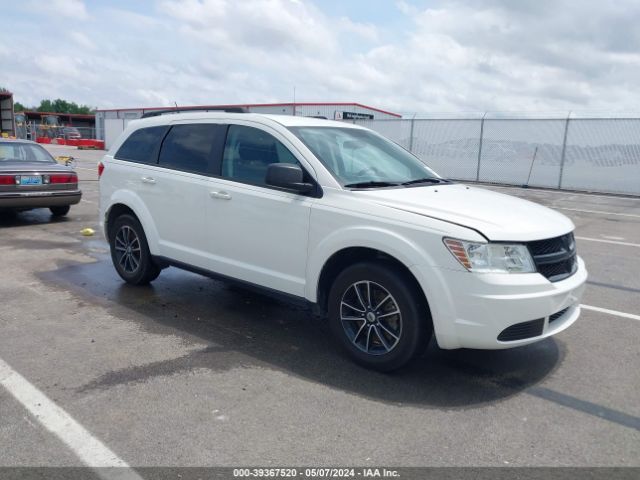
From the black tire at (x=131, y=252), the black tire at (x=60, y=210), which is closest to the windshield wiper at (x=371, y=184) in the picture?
the black tire at (x=131, y=252)

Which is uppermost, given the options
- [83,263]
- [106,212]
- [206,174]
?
[206,174]

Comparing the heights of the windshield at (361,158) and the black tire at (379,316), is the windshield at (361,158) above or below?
above

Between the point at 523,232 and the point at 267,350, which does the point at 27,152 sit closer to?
the point at 267,350

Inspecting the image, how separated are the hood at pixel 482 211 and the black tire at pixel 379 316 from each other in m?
0.49

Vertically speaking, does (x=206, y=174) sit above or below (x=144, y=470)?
above

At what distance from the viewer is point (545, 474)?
2.99 metres

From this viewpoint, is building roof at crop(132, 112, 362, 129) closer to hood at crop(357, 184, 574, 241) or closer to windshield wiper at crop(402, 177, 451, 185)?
windshield wiper at crop(402, 177, 451, 185)

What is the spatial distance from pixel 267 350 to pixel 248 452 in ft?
4.91

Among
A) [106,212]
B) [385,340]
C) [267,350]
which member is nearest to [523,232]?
[385,340]

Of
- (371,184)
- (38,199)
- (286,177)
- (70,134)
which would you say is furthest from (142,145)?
(70,134)

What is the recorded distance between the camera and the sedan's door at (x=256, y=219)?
457 centimetres

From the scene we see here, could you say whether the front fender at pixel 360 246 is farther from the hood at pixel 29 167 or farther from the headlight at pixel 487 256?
the hood at pixel 29 167

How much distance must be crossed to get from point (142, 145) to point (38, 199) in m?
5.06

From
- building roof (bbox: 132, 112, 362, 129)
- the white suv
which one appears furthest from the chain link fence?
building roof (bbox: 132, 112, 362, 129)
